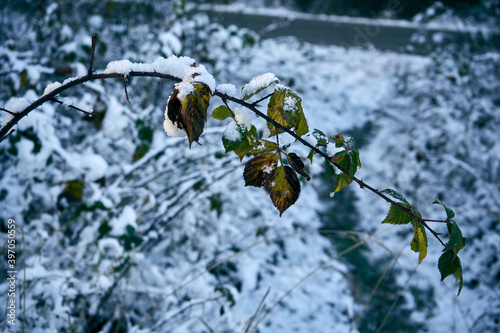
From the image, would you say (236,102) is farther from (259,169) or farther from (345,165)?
(345,165)

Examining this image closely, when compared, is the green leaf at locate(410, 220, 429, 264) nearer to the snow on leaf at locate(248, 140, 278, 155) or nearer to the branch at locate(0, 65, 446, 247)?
the branch at locate(0, 65, 446, 247)

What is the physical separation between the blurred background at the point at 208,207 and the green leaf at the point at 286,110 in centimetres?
72

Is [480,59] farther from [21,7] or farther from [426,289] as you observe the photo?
[21,7]

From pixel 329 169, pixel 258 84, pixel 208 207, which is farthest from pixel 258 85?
pixel 208 207

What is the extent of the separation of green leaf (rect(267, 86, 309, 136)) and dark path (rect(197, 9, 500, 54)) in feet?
27.2

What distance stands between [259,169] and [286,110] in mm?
125

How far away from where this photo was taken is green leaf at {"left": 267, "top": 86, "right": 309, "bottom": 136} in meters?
0.58

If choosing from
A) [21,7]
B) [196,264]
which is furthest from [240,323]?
[21,7]

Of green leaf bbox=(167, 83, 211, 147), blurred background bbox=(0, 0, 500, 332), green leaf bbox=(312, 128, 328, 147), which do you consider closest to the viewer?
green leaf bbox=(167, 83, 211, 147)

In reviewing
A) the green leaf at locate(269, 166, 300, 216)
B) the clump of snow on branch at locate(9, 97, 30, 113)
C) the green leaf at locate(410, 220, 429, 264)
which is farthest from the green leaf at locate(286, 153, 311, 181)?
the clump of snow on branch at locate(9, 97, 30, 113)

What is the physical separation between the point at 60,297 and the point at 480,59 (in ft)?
18.8

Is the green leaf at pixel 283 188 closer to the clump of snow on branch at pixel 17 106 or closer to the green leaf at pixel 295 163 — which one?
the green leaf at pixel 295 163

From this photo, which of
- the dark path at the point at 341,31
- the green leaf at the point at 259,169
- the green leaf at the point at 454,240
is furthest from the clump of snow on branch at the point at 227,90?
the dark path at the point at 341,31

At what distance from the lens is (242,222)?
2.82 metres
